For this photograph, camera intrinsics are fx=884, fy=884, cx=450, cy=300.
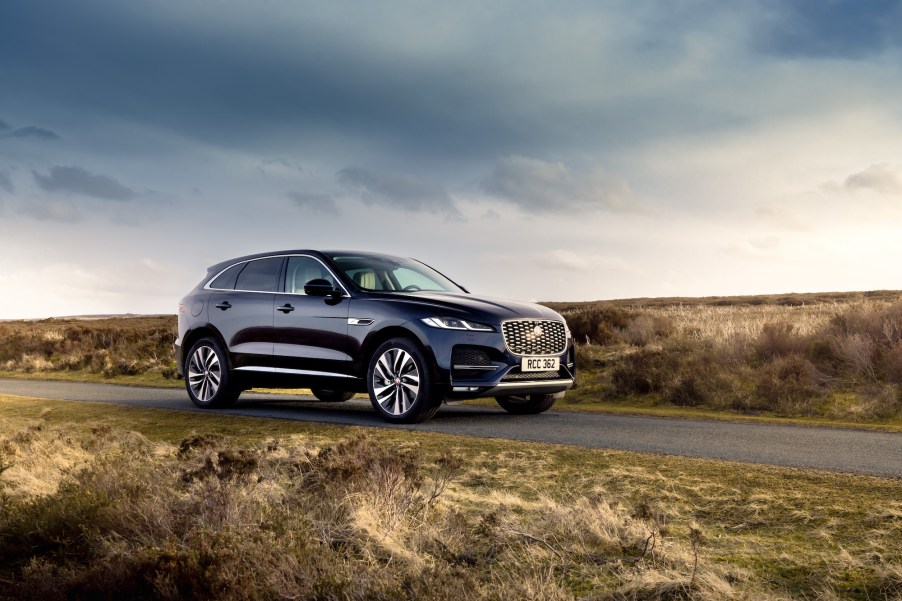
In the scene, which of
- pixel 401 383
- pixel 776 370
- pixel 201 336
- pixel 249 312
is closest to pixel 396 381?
pixel 401 383

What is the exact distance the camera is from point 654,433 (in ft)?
33.2

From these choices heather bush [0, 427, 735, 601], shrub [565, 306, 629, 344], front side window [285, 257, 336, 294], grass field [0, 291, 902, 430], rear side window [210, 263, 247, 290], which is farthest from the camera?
shrub [565, 306, 629, 344]

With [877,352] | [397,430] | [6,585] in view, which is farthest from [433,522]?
[877,352]

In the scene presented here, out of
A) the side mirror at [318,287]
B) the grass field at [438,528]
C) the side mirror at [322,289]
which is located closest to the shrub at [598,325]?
the side mirror at [322,289]

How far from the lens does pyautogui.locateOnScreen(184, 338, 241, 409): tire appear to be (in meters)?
12.8

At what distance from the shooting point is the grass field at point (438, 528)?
13.6 feet

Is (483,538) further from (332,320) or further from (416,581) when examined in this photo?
(332,320)

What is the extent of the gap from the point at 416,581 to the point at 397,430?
19.1ft

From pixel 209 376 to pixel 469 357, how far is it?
470 cm

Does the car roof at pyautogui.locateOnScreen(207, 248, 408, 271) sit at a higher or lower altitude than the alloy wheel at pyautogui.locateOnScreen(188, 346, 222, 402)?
higher

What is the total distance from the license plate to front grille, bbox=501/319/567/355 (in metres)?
0.08

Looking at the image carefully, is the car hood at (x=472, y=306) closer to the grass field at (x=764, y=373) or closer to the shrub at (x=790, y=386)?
the grass field at (x=764, y=373)

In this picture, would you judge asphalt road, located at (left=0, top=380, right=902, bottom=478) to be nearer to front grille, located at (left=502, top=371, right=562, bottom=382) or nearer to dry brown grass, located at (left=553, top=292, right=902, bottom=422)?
front grille, located at (left=502, top=371, right=562, bottom=382)

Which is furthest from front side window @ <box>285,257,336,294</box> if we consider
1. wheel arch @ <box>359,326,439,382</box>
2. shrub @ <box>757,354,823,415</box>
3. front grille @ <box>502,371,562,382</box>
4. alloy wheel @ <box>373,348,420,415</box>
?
shrub @ <box>757,354,823,415</box>
